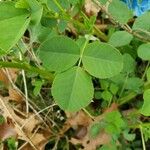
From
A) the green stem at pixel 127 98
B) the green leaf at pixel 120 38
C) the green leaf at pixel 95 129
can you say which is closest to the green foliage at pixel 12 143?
the green leaf at pixel 95 129

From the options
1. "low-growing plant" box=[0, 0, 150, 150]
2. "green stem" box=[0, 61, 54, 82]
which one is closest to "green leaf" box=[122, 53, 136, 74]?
"low-growing plant" box=[0, 0, 150, 150]

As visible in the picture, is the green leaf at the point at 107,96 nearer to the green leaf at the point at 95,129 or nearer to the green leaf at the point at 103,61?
the green leaf at the point at 95,129

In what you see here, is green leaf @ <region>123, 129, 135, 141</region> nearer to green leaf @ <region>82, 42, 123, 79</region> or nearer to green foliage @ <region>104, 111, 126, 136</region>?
green foliage @ <region>104, 111, 126, 136</region>

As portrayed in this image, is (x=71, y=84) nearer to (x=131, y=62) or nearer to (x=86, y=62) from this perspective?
(x=86, y=62)

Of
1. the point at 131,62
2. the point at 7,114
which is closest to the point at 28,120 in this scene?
the point at 7,114

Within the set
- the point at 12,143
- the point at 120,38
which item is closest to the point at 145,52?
the point at 120,38
